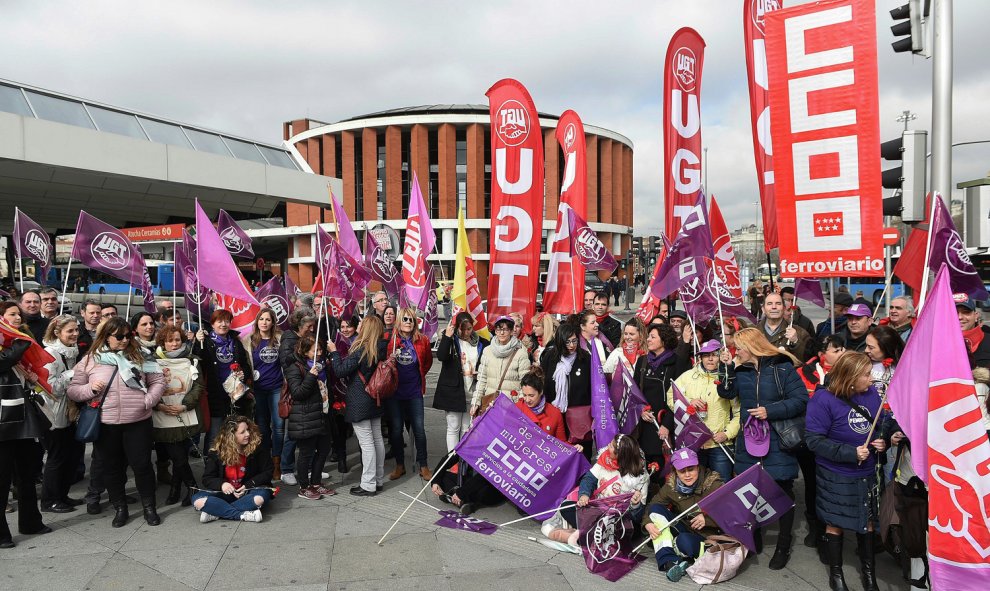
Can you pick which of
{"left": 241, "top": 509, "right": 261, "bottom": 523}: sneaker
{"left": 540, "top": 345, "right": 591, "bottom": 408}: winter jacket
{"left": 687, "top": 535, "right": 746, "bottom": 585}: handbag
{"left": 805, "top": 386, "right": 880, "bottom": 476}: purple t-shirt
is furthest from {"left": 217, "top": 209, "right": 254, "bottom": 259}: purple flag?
{"left": 805, "top": 386, "right": 880, "bottom": 476}: purple t-shirt

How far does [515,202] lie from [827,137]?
3820 millimetres

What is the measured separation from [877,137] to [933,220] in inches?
54.0

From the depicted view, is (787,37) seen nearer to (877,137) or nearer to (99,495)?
(877,137)

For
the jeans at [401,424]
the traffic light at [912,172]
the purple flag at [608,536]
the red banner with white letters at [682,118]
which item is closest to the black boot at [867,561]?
the purple flag at [608,536]

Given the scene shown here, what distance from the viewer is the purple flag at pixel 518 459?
542 cm

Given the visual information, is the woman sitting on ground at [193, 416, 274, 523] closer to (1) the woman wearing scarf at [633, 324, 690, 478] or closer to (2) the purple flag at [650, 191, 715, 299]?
(1) the woman wearing scarf at [633, 324, 690, 478]

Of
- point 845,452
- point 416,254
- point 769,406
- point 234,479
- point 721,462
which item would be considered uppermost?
point 416,254

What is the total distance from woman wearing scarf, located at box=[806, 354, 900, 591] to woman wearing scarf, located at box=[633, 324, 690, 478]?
1445mm

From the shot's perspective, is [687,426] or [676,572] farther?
[687,426]

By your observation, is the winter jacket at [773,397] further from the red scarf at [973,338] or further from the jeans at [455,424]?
the jeans at [455,424]

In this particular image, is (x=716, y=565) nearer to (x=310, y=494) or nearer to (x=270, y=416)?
(x=310, y=494)

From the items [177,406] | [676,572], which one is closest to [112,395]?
[177,406]

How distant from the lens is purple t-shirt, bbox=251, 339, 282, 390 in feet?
21.7

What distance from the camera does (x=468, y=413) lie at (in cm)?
703
